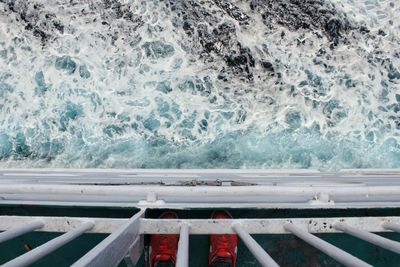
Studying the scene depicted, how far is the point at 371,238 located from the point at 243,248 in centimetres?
129

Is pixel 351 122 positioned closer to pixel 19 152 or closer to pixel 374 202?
pixel 374 202

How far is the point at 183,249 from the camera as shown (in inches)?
62.4

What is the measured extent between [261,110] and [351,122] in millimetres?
1096

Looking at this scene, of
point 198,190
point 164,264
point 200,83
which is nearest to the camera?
point 198,190

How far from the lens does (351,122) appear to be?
4.53 m

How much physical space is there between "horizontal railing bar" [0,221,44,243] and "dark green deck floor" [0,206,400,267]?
2.64 feet

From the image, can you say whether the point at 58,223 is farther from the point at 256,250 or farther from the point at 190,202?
the point at 256,250

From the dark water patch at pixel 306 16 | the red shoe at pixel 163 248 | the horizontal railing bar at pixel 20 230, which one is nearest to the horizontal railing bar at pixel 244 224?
the horizontal railing bar at pixel 20 230

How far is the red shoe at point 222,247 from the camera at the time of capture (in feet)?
8.58

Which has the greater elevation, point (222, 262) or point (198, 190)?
point (198, 190)

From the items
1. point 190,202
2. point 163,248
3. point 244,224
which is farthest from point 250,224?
point 163,248

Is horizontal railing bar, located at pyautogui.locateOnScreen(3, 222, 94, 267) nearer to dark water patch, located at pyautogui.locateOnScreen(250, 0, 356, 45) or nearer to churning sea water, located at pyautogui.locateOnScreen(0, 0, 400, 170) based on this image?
churning sea water, located at pyautogui.locateOnScreen(0, 0, 400, 170)

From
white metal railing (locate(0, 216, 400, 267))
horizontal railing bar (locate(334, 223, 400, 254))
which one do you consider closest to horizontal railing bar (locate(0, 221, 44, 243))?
white metal railing (locate(0, 216, 400, 267))

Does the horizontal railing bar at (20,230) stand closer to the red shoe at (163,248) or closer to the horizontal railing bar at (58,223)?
the horizontal railing bar at (58,223)
